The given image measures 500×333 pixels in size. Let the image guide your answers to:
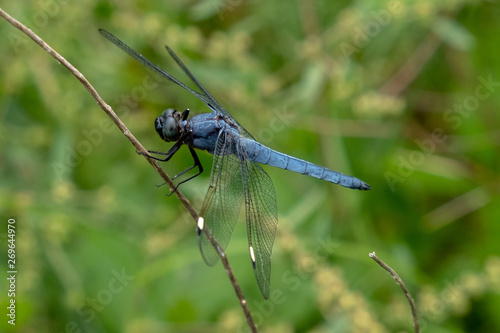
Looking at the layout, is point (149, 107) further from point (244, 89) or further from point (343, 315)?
point (343, 315)

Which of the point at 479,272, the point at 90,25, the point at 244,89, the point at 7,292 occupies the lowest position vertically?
the point at 479,272

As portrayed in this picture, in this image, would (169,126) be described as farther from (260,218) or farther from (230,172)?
(260,218)

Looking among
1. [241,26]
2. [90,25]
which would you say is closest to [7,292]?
[90,25]

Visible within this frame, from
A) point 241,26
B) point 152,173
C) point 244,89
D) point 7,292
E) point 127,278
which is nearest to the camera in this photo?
point 7,292

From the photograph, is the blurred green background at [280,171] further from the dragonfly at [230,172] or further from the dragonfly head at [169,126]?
the dragonfly head at [169,126]

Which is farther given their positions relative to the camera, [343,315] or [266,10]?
[266,10]

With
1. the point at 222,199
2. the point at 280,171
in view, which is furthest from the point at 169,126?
the point at 280,171

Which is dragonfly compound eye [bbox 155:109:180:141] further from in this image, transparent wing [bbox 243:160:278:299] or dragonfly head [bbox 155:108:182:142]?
transparent wing [bbox 243:160:278:299]
